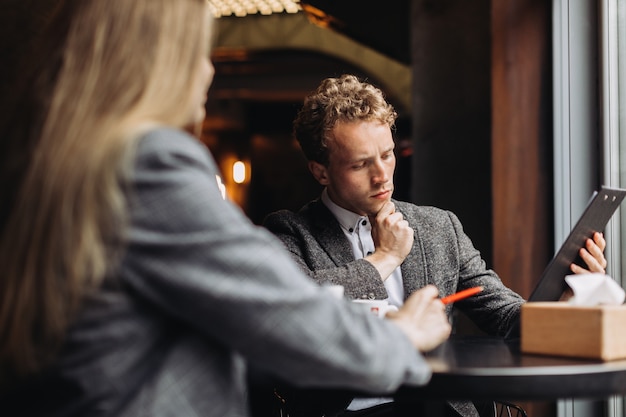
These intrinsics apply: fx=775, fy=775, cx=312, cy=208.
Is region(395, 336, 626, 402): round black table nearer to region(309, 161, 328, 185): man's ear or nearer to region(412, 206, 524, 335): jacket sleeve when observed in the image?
region(412, 206, 524, 335): jacket sleeve

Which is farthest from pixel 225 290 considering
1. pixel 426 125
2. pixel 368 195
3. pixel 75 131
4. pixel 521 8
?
pixel 426 125

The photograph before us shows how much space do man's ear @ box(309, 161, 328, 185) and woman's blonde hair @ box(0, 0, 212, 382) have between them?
4.08 feet

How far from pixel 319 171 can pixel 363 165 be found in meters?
0.20

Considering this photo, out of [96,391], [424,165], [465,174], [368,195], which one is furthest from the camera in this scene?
[424,165]

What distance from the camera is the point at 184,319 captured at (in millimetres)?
1013

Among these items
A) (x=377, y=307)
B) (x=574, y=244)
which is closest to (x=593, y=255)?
(x=574, y=244)

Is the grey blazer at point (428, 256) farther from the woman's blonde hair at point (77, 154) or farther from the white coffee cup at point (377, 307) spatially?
the woman's blonde hair at point (77, 154)

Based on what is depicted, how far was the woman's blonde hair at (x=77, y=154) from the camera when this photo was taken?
0.96 metres

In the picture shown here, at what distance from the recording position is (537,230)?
3.26 m

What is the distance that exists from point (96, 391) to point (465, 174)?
11.3 feet

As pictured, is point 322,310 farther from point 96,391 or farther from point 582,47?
point 582,47

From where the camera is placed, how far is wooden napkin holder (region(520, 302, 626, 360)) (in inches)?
53.0

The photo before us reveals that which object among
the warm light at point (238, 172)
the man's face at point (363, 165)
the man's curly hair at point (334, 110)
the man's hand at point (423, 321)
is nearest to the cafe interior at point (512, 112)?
the man's curly hair at point (334, 110)

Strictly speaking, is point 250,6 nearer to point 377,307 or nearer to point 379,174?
point 379,174
